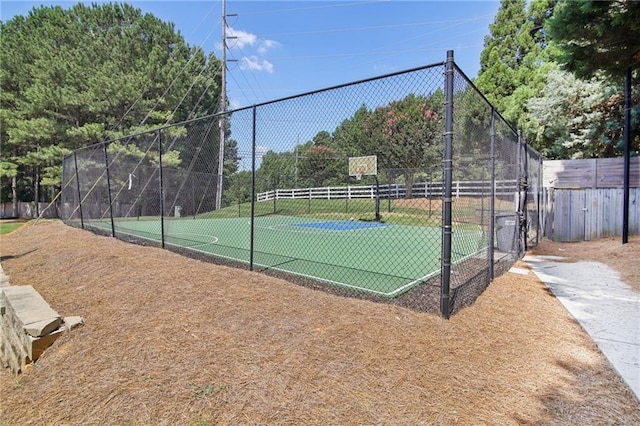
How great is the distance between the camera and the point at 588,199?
769 centimetres

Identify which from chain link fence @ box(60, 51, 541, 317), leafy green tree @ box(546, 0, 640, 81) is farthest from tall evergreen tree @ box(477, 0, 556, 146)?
chain link fence @ box(60, 51, 541, 317)

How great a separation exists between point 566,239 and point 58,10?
86.2 ft

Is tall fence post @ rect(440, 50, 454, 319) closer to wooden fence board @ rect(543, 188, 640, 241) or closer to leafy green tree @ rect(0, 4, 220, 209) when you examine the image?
wooden fence board @ rect(543, 188, 640, 241)

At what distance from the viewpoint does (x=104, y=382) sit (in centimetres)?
201

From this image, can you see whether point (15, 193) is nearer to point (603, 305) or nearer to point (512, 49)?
point (603, 305)

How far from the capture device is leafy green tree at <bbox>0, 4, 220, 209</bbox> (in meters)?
15.7

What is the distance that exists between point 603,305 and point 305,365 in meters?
3.37

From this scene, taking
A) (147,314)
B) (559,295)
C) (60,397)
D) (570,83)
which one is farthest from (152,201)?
(570,83)

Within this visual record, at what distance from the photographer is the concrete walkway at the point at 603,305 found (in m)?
2.35

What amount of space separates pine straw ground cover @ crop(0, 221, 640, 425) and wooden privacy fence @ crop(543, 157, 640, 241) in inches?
227

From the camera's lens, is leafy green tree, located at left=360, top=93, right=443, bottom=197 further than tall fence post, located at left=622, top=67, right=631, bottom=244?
No

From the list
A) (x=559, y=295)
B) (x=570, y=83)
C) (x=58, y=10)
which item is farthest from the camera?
(x=58, y=10)

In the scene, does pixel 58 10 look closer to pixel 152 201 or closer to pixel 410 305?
pixel 152 201

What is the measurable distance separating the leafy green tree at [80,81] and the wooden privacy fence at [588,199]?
50.4 feet
